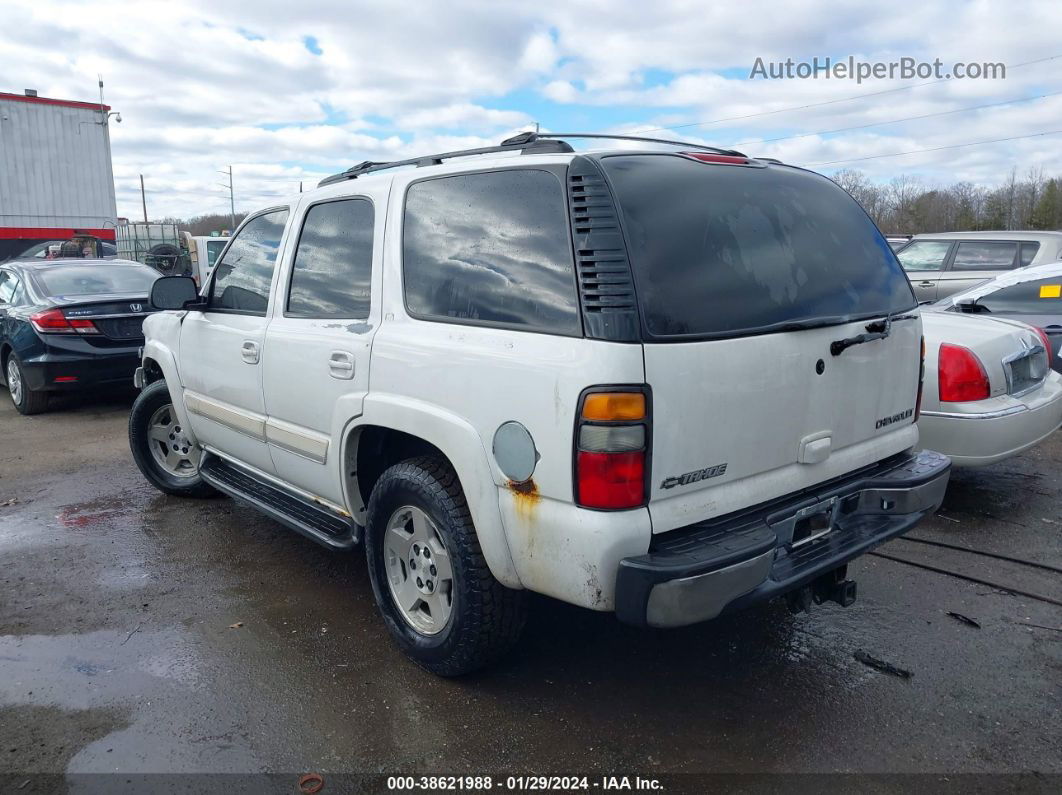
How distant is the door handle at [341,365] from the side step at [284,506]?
672 millimetres

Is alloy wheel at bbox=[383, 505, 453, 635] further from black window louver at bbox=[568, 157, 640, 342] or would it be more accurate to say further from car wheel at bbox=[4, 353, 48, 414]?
car wheel at bbox=[4, 353, 48, 414]

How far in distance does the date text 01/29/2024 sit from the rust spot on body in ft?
2.82

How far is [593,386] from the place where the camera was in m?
2.46

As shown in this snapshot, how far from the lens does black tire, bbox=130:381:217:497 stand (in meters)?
5.50

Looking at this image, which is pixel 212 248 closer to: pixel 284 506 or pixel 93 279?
pixel 93 279

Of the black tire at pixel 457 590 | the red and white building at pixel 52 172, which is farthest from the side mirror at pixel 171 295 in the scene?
the red and white building at pixel 52 172

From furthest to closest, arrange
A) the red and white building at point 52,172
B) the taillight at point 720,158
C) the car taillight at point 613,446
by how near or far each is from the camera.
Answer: the red and white building at point 52,172
the taillight at point 720,158
the car taillight at point 613,446

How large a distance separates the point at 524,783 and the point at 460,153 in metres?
2.39

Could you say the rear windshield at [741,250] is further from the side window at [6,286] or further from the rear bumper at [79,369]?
the side window at [6,286]

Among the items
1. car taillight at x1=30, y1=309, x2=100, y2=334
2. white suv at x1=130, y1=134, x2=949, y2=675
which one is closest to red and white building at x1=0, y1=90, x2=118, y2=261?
car taillight at x1=30, y1=309, x2=100, y2=334

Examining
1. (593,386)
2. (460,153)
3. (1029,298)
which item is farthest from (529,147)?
(1029,298)

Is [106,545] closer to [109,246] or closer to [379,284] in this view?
[379,284]

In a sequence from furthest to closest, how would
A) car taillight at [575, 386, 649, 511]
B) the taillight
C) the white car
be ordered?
the white car
the taillight
car taillight at [575, 386, 649, 511]

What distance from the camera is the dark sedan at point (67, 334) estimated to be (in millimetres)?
7957
